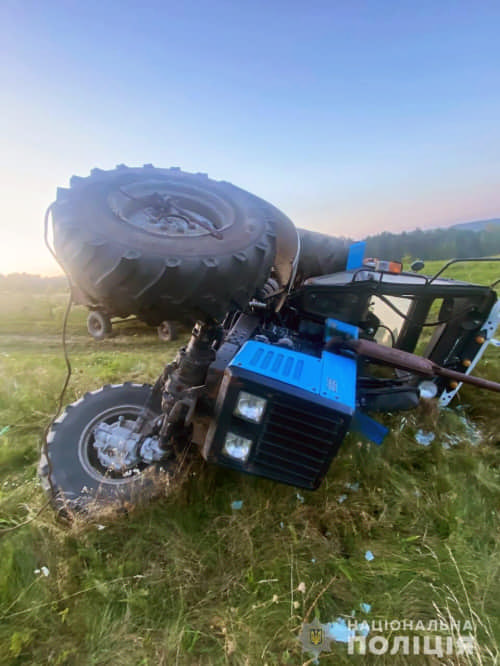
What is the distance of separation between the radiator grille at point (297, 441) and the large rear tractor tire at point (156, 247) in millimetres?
598

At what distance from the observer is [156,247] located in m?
1.30

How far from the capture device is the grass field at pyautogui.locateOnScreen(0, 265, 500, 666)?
1.50 meters

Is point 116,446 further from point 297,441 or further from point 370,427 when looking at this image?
point 370,427

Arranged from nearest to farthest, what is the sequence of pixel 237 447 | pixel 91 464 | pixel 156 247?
pixel 156 247 → pixel 237 447 → pixel 91 464

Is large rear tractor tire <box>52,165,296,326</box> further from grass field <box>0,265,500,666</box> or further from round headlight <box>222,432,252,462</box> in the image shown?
grass field <box>0,265,500,666</box>

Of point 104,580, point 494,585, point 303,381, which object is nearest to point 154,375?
point 104,580

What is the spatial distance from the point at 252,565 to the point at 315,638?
1.40 feet

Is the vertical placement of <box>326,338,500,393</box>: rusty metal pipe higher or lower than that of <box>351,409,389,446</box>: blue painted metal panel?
higher

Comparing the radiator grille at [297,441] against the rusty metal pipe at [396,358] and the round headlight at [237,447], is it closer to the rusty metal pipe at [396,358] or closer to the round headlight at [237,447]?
the round headlight at [237,447]

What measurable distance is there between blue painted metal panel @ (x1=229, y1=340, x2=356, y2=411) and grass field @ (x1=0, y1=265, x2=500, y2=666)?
3.14 feet

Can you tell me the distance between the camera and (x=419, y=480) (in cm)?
256

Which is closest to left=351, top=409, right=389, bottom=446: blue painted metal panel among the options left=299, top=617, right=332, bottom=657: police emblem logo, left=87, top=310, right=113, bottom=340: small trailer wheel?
left=299, top=617, right=332, bottom=657: police emblem logo

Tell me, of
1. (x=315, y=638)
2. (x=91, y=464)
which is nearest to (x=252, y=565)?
(x=315, y=638)

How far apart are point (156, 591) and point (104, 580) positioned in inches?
11.6
